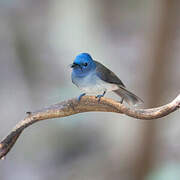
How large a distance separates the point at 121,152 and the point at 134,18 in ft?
4.14

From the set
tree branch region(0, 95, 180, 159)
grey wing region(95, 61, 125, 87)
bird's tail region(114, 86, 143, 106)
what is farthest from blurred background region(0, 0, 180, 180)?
tree branch region(0, 95, 180, 159)

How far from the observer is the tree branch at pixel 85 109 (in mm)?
588

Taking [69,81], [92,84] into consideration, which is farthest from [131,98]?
[69,81]

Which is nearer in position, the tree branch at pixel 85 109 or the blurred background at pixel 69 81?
the tree branch at pixel 85 109

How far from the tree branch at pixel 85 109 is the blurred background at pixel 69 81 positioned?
2.33 m

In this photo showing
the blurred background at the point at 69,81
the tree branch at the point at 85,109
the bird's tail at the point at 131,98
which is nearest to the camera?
the tree branch at the point at 85,109

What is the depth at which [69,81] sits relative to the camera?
3.42 metres

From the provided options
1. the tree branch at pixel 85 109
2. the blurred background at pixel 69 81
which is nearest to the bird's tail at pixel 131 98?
the tree branch at pixel 85 109

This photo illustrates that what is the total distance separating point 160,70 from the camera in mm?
2260

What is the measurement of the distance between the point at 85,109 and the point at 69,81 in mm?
2780

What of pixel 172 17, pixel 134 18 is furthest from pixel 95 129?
pixel 172 17

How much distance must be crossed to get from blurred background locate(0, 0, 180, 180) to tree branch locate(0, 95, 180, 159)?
7.64ft

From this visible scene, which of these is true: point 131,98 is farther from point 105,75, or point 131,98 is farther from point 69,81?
point 69,81

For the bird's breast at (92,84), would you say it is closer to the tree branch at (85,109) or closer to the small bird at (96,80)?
the small bird at (96,80)
